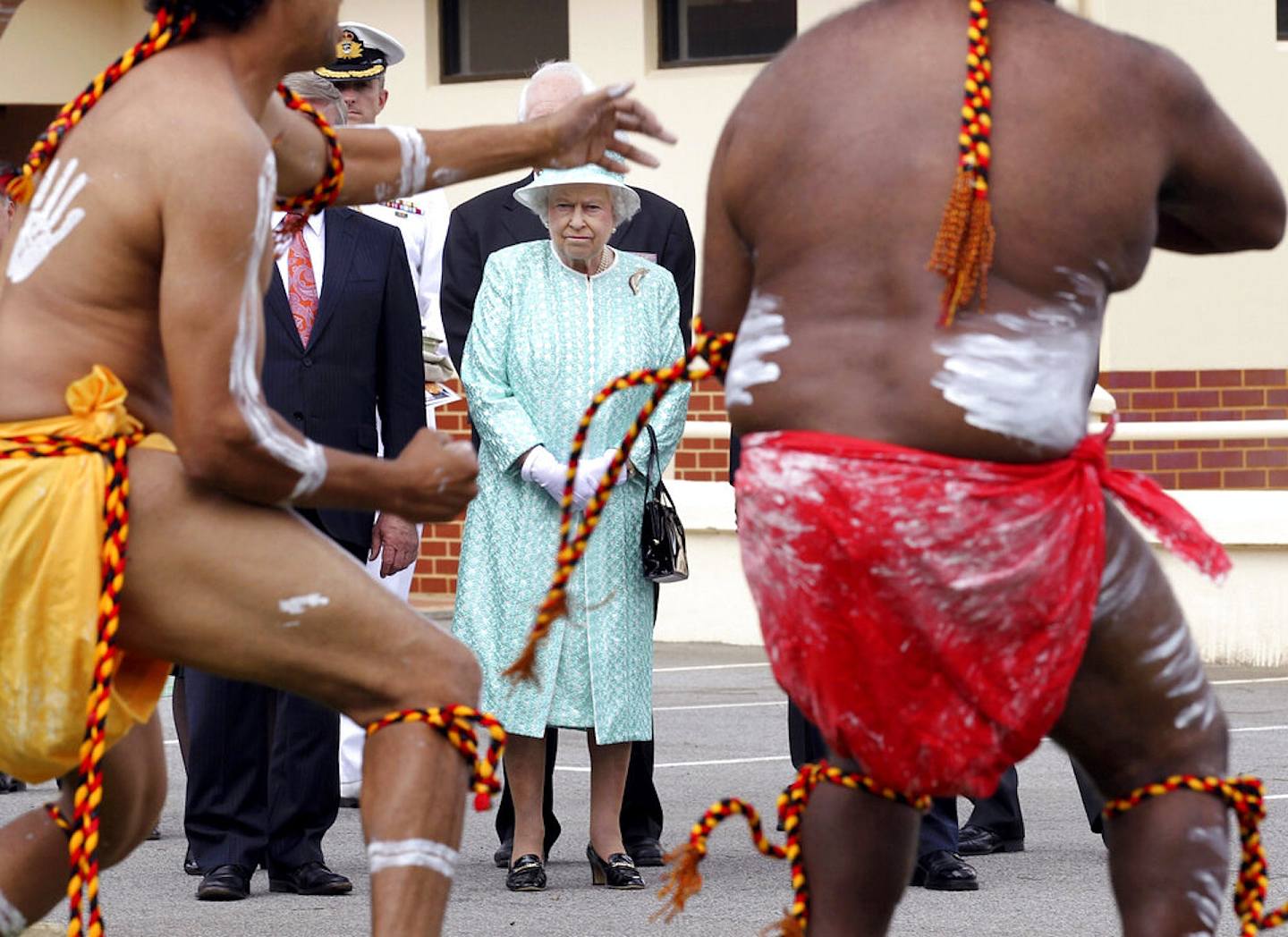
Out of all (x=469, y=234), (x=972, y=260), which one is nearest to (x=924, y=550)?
(x=972, y=260)

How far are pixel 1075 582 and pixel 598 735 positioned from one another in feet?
9.48

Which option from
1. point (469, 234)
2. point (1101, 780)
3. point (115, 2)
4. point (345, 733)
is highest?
point (115, 2)

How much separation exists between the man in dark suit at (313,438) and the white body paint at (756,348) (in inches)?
95.8

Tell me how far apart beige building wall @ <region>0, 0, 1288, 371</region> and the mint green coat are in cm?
646

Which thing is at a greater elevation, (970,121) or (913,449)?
(970,121)

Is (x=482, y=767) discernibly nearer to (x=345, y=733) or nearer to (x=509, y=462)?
(x=509, y=462)

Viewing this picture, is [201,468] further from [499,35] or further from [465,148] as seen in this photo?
[499,35]

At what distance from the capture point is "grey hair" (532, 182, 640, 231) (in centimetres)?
635

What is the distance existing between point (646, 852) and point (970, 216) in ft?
11.2

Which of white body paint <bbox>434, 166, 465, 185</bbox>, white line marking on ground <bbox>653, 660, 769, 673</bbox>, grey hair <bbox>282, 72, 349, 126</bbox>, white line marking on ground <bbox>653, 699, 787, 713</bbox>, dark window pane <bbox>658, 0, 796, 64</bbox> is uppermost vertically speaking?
dark window pane <bbox>658, 0, 796, 64</bbox>

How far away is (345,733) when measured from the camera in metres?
7.56

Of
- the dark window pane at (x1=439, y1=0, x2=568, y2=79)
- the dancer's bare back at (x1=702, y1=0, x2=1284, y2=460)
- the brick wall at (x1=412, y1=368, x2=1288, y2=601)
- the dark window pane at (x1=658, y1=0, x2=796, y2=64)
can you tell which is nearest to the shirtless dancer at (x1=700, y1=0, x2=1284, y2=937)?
the dancer's bare back at (x1=702, y1=0, x2=1284, y2=460)

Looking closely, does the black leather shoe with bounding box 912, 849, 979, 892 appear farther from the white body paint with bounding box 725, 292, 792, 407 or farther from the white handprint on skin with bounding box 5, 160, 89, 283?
the white handprint on skin with bounding box 5, 160, 89, 283

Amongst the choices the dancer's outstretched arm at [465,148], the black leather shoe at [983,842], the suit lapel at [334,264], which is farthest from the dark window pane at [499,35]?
the dancer's outstretched arm at [465,148]
